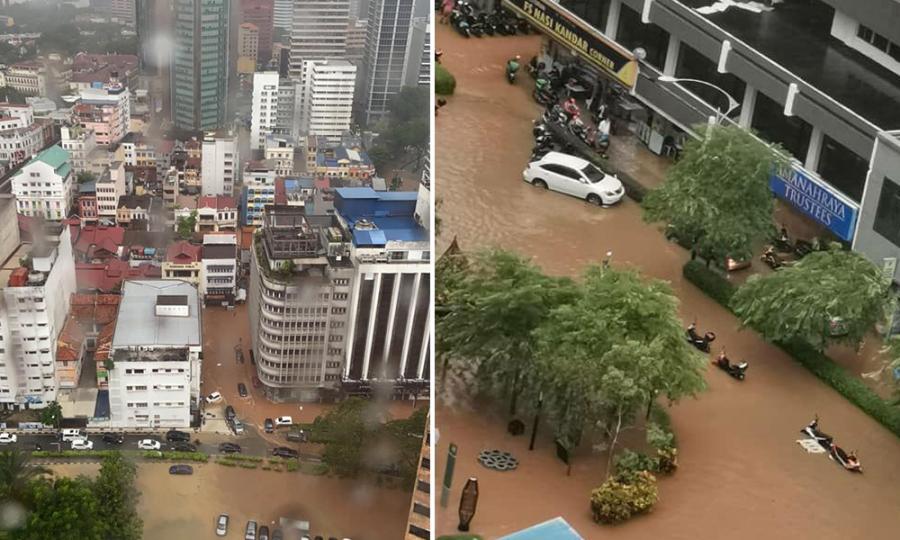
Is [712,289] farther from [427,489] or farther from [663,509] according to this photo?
[427,489]

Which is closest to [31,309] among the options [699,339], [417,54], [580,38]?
[417,54]

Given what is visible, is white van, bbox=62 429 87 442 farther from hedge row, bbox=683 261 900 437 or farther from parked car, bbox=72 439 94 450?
hedge row, bbox=683 261 900 437

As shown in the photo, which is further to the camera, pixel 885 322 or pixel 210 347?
pixel 885 322

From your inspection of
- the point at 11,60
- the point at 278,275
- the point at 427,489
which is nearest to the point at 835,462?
the point at 427,489

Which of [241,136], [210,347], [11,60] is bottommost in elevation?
[210,347]

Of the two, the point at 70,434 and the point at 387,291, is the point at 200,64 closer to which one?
A: the point at 387,291

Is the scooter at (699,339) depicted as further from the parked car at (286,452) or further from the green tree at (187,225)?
the green tree at (187,225)
